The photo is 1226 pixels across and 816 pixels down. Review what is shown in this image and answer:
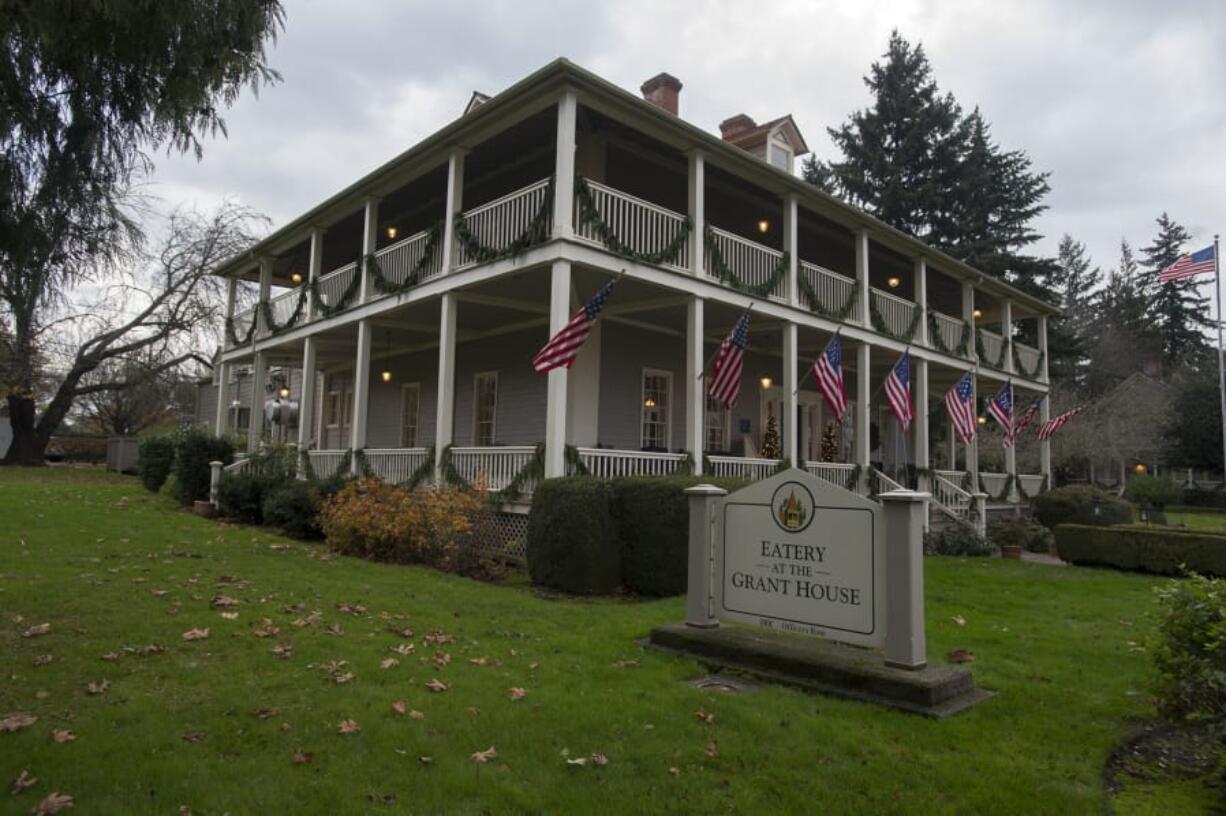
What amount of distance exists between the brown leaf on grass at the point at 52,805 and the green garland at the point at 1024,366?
956 inches

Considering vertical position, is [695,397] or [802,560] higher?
[695,397]

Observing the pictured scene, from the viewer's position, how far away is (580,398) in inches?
570

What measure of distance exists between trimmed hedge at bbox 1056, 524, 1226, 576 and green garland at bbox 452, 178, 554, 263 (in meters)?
11.0

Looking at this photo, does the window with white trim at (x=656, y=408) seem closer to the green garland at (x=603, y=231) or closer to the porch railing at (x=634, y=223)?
the porch railing at (x=634, y=223)

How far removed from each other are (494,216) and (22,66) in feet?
29.3

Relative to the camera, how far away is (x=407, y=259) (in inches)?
597

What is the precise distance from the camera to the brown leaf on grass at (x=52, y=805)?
10.7 feet

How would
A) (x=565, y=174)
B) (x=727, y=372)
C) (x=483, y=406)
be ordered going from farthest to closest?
(x=483, y=406) < (x=727, y=372) < (x=565, y=174)

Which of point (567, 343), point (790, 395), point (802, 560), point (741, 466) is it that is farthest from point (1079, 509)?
point (802, 560)

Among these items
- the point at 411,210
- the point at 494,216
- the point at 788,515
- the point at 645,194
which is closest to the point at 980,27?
the point at 645,194

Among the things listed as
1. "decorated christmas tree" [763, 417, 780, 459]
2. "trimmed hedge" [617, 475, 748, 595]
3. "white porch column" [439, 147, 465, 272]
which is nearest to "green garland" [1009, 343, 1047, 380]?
"decorated christmas tree" [763, 417, 780, 459]

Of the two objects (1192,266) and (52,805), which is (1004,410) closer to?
(1192,266)

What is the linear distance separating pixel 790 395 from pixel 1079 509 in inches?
378

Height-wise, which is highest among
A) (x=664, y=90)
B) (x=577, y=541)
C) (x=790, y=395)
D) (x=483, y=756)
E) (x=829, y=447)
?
(x=664, y=90)
